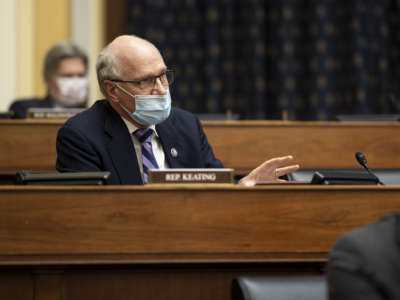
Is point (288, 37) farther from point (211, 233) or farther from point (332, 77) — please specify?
point (211, 233)

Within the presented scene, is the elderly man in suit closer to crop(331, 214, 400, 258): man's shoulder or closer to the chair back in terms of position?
crop(331, 214, 400, 258): man's shoulder

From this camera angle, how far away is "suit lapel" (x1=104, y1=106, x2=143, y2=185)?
238 cm

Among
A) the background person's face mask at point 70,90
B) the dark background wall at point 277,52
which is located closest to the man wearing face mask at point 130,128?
the background person's face mask at point 70,90

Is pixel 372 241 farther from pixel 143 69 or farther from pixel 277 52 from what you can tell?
pixel 277 52

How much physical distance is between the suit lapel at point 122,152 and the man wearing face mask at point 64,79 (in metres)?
1.64

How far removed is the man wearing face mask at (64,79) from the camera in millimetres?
4102

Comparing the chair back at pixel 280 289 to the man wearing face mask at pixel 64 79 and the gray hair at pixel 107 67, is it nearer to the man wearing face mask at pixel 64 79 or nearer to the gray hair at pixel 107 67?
the gray hair at pixel 107 67

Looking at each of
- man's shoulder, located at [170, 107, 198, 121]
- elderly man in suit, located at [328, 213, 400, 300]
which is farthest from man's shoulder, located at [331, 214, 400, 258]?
man's shoulder, located at [170, 107, 198, 121]

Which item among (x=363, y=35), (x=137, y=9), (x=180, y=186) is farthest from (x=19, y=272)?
(x=363, y=35)

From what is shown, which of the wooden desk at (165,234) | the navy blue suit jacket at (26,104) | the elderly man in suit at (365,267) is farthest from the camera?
the navy blue suit jacket at (26,104)

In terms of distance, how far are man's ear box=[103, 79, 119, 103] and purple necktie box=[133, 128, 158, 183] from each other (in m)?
0.17

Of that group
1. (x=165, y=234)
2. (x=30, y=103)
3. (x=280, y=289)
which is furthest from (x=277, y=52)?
(x=280, y=289)

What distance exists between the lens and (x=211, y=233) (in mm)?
1773

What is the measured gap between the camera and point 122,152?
2434 millimetres
